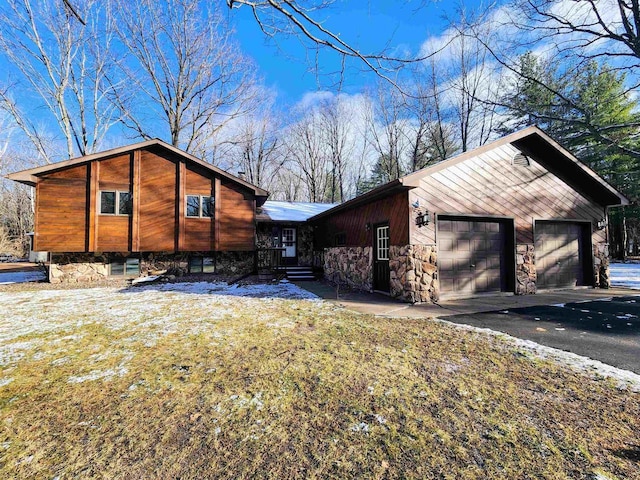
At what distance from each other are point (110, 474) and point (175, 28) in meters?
21.9

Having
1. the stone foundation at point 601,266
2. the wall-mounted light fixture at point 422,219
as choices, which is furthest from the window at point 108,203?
the stone foundation at point 601,266

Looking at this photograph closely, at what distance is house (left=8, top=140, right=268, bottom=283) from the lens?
10.5m

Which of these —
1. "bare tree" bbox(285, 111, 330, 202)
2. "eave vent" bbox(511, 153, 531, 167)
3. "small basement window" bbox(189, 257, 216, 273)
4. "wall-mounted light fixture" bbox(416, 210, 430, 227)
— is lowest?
"small basement window" bbox(189, 257, 216, 273)

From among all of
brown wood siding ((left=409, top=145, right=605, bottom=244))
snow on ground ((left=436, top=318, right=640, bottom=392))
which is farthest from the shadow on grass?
brown wood siding ((left=409, top=145, right=605, bottom=244))

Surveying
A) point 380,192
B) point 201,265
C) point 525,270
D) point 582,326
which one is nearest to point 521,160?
point 525,270

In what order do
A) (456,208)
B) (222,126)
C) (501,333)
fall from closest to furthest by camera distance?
(501,333) → (456,208) → (222,126)

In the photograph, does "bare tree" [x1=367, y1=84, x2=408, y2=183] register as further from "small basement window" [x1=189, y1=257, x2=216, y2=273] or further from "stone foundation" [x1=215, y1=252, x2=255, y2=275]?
"small basement window" [x1=189, y1=257, x2=216, y2=273]

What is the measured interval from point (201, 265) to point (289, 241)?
4.58 m

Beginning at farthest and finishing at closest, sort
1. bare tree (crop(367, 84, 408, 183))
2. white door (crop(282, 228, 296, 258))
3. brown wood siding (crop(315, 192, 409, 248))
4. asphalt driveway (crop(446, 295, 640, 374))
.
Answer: bare tree (crop(367, 84, 408, 183))
white door (crop(282, 228, 296, 258))
brown wood siding (crop(315, 192, 409, 248))
asphalt driveway (crop(446, 295, 640, 374))

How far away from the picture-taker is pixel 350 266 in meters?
10.2

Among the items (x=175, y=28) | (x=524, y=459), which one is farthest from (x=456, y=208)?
(x=175, y=28)

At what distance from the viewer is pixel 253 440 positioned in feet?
6.77

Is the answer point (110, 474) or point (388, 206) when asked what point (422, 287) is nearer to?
point (388, 206)

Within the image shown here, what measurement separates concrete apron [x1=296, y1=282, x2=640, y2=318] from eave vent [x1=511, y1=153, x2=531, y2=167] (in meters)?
3.93
